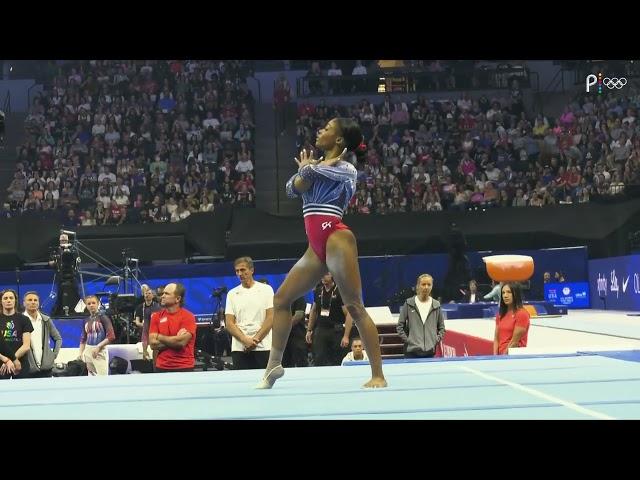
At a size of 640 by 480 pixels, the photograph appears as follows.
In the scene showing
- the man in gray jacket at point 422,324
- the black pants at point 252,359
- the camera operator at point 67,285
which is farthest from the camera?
the camera operator at point 67,285

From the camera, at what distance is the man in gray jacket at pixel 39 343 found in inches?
321

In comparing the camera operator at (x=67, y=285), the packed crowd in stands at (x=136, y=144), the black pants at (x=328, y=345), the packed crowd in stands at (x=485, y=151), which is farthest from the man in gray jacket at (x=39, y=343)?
the packed crowd in stands at (x=485, y=151)

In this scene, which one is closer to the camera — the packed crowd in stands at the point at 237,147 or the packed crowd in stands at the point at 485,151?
the packed crowd in stands at the point at 485,151

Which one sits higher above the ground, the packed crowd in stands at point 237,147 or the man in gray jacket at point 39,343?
the packed crowd in stands at point 237,147

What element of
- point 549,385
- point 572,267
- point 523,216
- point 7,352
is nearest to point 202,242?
point 523,216

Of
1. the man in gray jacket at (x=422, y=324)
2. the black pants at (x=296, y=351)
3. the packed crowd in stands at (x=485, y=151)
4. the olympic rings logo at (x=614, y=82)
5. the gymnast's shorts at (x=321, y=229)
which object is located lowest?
the black pants at (x=296, y=351)

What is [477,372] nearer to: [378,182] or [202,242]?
[202,242]

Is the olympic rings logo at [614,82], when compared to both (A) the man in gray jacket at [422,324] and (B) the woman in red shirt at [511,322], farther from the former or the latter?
(B) the woman in red shirt at [511,322]

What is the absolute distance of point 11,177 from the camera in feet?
74.3

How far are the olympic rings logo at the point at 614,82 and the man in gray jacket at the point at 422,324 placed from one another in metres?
16.6

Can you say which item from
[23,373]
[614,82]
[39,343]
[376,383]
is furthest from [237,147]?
[376,383]

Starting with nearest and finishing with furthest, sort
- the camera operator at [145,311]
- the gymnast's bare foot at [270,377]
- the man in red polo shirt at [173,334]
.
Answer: the gymnast's bare foot at [270,377], the man in red polo shirt at [173,334], the camera operator at [145,311]

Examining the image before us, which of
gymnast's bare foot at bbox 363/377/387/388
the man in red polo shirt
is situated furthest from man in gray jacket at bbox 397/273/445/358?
gymnast's bare foot at bbox 363/377/387/388

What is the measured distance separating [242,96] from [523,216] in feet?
32.4
